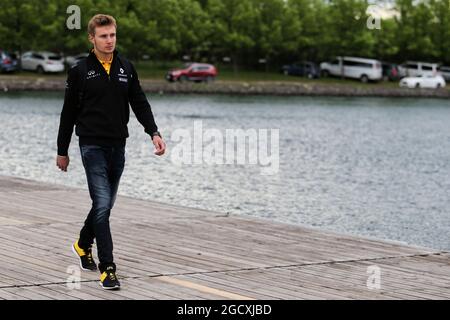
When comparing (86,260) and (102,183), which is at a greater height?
(102,183)

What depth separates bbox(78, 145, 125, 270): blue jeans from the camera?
9.02 meters

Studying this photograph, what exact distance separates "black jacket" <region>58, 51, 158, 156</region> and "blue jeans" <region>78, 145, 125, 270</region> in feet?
0.29

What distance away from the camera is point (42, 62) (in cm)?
9075

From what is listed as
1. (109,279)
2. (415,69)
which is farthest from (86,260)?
(415,69)

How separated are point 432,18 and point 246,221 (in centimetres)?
10718

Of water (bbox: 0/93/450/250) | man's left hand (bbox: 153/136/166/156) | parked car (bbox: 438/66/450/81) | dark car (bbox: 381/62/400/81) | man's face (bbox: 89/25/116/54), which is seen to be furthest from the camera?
parked car (bbox: 438/66/450/81)

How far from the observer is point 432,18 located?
118 metres

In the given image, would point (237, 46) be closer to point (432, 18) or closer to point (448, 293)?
point (432, 18)

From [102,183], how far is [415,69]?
104m

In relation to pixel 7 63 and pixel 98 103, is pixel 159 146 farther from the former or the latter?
pixel 7 63

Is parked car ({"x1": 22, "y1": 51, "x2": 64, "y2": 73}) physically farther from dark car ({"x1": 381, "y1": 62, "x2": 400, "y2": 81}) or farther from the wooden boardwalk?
the wooden boardwalk

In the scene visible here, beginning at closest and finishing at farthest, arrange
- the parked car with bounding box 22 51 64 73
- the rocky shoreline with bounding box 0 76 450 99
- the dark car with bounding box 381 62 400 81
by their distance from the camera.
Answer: the rocky shoreline with bounding box 0 76 450 99, the parked car with bounding box 22 51 64 73, the dark car with bounding box 381 62 400 81

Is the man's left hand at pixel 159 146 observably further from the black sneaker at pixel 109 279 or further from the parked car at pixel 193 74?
the parked car at pixel 193 74

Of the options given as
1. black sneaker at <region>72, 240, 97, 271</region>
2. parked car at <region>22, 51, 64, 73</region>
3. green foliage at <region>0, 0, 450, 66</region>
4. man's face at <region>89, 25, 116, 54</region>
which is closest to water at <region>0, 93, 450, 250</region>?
black sneaker at <region>72, 240, 97, 271</region>
